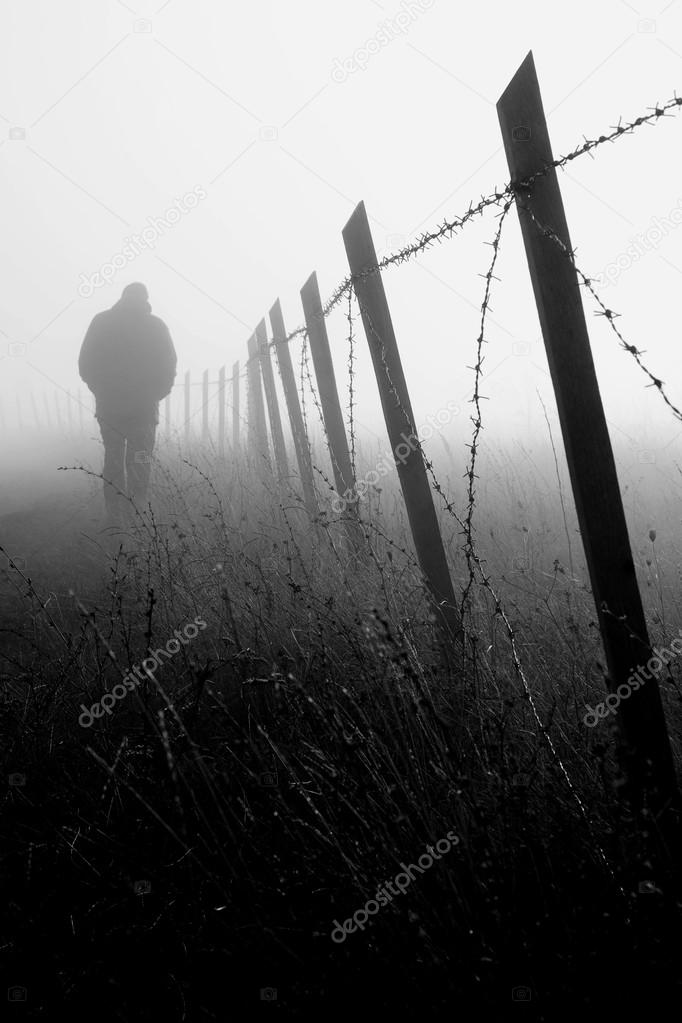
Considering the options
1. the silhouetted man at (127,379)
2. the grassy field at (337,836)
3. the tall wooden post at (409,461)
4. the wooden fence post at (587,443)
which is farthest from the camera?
the silhouetted man at (127,379)

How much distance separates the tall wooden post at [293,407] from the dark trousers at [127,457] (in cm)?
209

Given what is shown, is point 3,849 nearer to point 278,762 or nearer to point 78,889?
point 78,889

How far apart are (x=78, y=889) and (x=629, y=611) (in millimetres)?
1817

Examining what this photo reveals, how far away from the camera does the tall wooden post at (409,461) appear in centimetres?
309

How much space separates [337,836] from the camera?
5.90 feet

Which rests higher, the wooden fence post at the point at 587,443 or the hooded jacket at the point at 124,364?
the hooded jacket at the point at 124,364

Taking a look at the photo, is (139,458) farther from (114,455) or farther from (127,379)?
(127,379)

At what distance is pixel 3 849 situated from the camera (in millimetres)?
2166

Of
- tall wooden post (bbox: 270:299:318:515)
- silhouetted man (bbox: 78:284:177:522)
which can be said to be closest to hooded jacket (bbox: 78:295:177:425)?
silhouetted man (bbox: 78:284:177:522)

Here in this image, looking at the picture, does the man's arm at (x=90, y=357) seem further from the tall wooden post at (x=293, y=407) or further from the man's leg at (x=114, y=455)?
the tall wooden post at (x=293, y=407)

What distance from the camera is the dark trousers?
8219 mm

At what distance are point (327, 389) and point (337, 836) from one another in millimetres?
3753

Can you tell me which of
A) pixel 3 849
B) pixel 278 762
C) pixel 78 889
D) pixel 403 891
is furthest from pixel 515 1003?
pixel 3 849

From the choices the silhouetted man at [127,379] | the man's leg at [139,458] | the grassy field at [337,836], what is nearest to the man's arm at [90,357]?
the silhouetted man at [127,379]
